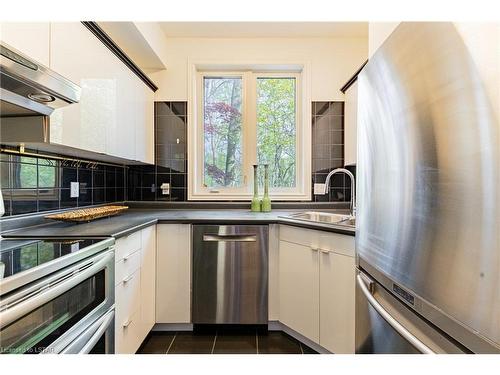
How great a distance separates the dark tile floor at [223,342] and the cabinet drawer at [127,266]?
0.56 metres

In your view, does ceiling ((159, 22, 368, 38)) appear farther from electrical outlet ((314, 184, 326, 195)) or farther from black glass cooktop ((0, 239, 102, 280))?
black glass cooktop ((0, 239, 102, 280))

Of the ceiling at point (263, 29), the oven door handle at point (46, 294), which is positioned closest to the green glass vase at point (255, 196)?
the ceiling at point (263, 29)

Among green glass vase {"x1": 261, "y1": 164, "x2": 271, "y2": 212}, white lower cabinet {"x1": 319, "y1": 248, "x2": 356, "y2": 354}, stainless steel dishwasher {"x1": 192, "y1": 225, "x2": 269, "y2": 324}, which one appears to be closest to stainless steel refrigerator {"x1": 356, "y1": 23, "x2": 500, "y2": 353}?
white lower cabinet {"x1": 319, "y1": 248, "x2": 356, "y2": 354}

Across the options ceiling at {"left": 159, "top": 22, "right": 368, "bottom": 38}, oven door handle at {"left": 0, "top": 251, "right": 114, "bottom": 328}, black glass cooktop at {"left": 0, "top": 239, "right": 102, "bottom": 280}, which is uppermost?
ceiling at {"left": 159, "top": 22, "right": 368, "bottom": 38}

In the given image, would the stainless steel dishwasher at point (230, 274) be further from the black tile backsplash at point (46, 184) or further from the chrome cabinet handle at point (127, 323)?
the black tile backsplash at point (46, 184)

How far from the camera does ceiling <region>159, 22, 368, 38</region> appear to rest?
243cm

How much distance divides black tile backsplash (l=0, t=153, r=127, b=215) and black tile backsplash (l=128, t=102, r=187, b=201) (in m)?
0.32

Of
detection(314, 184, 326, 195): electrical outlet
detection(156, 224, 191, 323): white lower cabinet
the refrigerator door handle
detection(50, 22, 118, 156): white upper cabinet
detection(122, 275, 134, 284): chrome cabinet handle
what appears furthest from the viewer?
detection(314, 184, 326, 195): electrical outlet

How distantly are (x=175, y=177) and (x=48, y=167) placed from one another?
42.9 inches

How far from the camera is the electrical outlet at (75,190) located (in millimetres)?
1926

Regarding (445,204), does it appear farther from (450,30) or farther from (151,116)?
(151,116)

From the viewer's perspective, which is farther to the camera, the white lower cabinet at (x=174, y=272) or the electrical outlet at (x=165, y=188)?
the electrical outlet at (x=165, y=188)

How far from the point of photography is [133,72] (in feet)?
6.93

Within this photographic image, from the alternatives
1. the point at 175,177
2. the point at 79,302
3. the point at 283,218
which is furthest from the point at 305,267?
the point at 175,177
